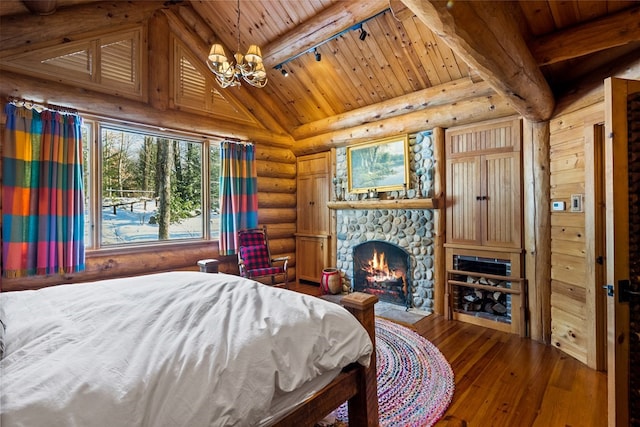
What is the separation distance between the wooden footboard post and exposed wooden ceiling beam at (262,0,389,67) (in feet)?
9.81

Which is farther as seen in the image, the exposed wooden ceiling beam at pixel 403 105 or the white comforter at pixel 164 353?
the exposed wooden ceiling beam at pixel 403 105

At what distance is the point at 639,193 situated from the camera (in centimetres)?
155

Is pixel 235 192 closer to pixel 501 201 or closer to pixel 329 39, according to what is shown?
pixel 329 39

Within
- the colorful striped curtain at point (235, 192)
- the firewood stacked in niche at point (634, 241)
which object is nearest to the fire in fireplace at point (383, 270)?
the colorful striped curtain at point (235, 192)

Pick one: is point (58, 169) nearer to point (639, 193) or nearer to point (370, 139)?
point (370, 139)

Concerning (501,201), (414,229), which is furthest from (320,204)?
(501,201)

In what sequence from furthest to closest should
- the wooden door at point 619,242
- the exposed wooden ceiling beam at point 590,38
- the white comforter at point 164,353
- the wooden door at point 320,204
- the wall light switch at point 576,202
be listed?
the wooden door at point 320,204 < the wall light switch at point 576,202 < the exposed wooden ceiling beam at point 590,38 < the wooden door at point 619,242 < the white comforter at point 164,353

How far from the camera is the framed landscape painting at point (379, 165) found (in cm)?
412

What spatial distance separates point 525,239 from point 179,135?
440cm

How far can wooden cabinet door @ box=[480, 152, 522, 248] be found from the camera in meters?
3.23

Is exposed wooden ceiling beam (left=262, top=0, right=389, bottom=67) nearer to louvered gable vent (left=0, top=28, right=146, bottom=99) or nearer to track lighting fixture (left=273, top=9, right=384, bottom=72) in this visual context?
track lighting fixture (left=273, top=9, right=384, bottom=72)

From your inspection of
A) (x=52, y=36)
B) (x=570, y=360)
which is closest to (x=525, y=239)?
(x=570, y=360)

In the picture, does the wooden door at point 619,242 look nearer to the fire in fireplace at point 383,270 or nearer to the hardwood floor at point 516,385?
the hardwood floor at point 516,385

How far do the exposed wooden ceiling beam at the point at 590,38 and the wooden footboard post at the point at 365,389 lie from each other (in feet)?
7.76
